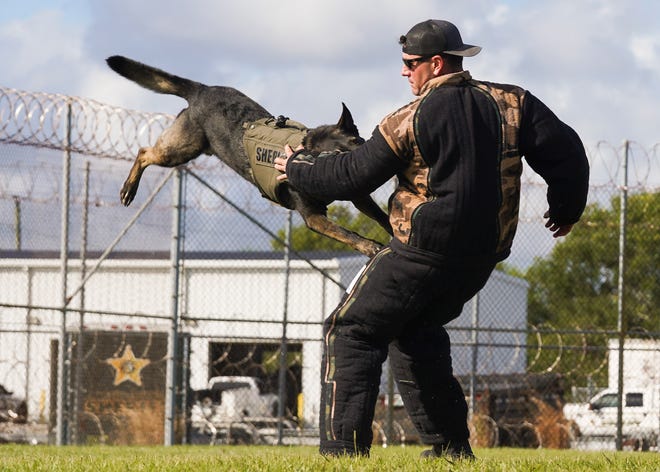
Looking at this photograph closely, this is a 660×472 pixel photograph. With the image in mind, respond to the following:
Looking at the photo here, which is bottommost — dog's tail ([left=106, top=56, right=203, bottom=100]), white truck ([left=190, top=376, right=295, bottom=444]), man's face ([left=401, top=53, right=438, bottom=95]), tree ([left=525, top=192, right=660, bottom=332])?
white truck ([left=190, top=376, right=295, bottom=444])

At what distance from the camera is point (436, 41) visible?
4.58 metres

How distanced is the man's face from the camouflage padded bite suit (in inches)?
3.2

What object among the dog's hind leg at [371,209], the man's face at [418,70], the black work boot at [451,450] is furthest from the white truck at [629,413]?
the man's face at [418,70]

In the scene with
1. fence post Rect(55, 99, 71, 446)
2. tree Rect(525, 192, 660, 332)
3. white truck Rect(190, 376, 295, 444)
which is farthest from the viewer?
tree Rect(525, 192, 660, 332)

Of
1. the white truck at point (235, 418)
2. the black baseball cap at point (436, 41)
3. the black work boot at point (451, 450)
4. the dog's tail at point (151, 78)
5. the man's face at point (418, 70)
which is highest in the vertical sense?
the dog's tail at point (151, 78)

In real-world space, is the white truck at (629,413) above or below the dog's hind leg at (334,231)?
below

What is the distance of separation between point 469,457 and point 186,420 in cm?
750

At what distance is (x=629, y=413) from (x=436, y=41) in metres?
10.7

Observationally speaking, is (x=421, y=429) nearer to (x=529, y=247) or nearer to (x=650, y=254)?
(x=529, y=247)

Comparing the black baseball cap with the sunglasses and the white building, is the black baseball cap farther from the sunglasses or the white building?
the white building

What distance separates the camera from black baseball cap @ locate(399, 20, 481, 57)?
180 inches

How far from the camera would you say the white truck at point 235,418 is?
1316 cm

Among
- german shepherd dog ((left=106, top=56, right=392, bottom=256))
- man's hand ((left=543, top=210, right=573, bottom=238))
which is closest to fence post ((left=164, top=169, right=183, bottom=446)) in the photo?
german shepherd dog ((left=106, top=56, right=392, bottom=256))

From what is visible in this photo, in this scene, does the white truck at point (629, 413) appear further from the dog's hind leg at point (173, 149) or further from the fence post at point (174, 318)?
the dog's hind leg at point (173, 149)
